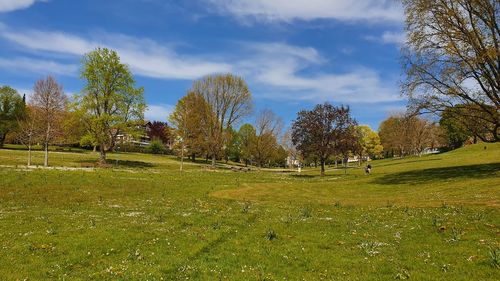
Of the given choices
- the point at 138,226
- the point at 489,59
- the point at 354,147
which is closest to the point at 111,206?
the point at 138,226

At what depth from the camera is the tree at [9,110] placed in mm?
99375

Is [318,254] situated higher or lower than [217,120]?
lower

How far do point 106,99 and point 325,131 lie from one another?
133 feet

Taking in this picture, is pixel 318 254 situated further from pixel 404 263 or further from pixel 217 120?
pixel 217 120

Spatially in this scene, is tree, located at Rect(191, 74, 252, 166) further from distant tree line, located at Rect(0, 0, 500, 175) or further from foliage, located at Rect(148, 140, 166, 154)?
foliage, located at Rect(148, 140, 166, 154)

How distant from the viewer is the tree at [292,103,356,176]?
68.8 metres

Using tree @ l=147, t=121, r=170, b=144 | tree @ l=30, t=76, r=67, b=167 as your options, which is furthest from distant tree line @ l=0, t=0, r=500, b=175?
tree @ l=147, t=121, r=170, b=144

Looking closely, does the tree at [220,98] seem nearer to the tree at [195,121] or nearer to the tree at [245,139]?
the tree at [195,121]

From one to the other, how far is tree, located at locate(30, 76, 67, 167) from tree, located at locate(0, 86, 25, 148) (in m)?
42.9

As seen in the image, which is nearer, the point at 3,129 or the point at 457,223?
the point at 457,223

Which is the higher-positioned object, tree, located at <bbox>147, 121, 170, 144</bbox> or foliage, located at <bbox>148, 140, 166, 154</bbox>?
tree, located at <bbox>147, 121, 170, 144</bbox>

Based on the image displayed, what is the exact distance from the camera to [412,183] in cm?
4081

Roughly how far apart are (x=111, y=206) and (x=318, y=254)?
17.2m

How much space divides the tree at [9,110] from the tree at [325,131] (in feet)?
256
